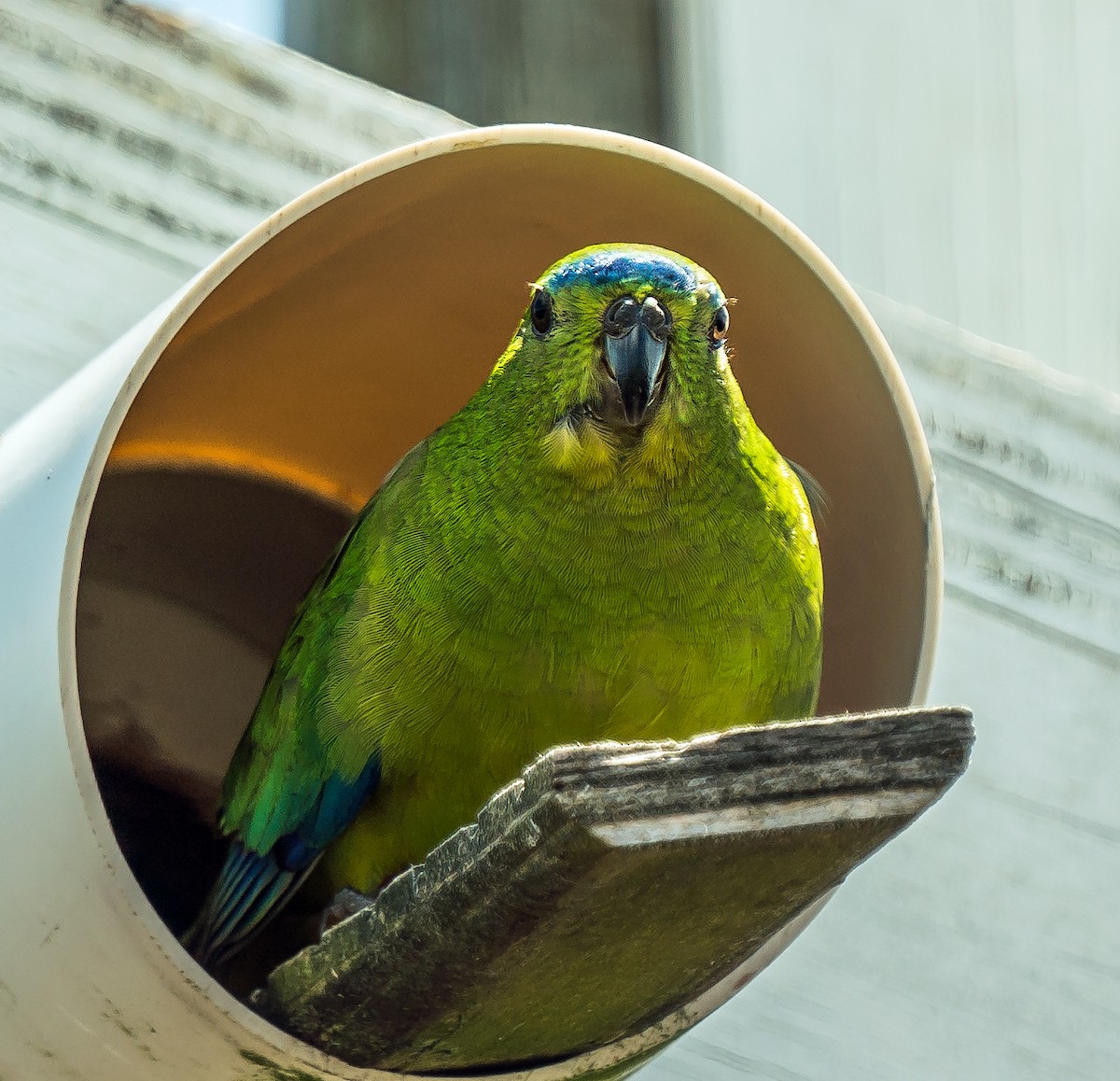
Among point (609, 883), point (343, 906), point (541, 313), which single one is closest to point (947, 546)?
point (541, 313)

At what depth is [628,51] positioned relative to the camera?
3.33 m

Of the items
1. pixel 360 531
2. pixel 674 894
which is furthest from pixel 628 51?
pixel 674 894

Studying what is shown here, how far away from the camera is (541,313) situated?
181 centimetres

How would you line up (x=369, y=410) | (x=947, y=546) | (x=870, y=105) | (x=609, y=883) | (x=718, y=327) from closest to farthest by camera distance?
(x=609, y=883) → (x=718, y=327) → (x=369, y=410) → (x=947, y=546) → (x=870, y=105)

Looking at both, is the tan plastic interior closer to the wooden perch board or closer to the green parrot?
the green parrot

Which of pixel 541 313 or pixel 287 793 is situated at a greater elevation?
pixel 541 313

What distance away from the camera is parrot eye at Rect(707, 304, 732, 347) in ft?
5.77

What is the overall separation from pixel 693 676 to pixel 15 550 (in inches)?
27.9

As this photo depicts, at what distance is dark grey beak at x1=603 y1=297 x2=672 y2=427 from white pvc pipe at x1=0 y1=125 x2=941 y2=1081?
157 mm

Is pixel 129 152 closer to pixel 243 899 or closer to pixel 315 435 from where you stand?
pixel 315 435

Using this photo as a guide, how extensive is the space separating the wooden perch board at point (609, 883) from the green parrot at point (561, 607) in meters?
0.37

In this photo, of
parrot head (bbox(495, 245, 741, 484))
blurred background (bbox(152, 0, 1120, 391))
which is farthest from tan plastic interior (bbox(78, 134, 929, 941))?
blurred background (bbox(152, 0, 1120, 391))

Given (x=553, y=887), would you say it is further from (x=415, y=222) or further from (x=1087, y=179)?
(x=1087, y=179)

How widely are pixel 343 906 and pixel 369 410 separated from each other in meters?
0.90
